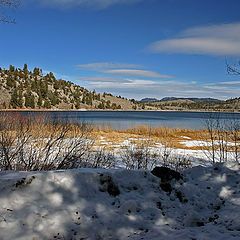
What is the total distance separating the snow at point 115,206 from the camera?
233cm

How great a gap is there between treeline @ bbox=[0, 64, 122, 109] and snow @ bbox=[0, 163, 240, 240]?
88.5 meters

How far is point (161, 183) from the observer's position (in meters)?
3.41

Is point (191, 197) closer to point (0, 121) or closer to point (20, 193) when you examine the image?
point (20, 193)

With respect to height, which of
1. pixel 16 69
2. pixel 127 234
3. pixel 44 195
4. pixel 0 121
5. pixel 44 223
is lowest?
pixel 127 234

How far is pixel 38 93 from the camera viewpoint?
107438 mm

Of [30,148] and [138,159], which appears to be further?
[138,159]

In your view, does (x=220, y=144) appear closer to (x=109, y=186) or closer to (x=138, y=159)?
(x=138, y=159)

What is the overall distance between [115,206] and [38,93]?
114 metres

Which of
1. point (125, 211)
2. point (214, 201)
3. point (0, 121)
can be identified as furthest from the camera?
point (0, 121)

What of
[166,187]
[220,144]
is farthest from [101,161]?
[166,187]

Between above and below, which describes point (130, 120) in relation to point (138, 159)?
below

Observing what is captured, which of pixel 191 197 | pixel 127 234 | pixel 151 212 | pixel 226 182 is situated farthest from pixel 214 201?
pixel 127 234

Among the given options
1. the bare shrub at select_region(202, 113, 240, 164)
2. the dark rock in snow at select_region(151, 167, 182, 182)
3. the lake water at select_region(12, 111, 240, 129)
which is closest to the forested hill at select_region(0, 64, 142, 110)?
the lake water at select_region(12, 111, 240, 129)

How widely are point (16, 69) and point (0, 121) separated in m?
136
